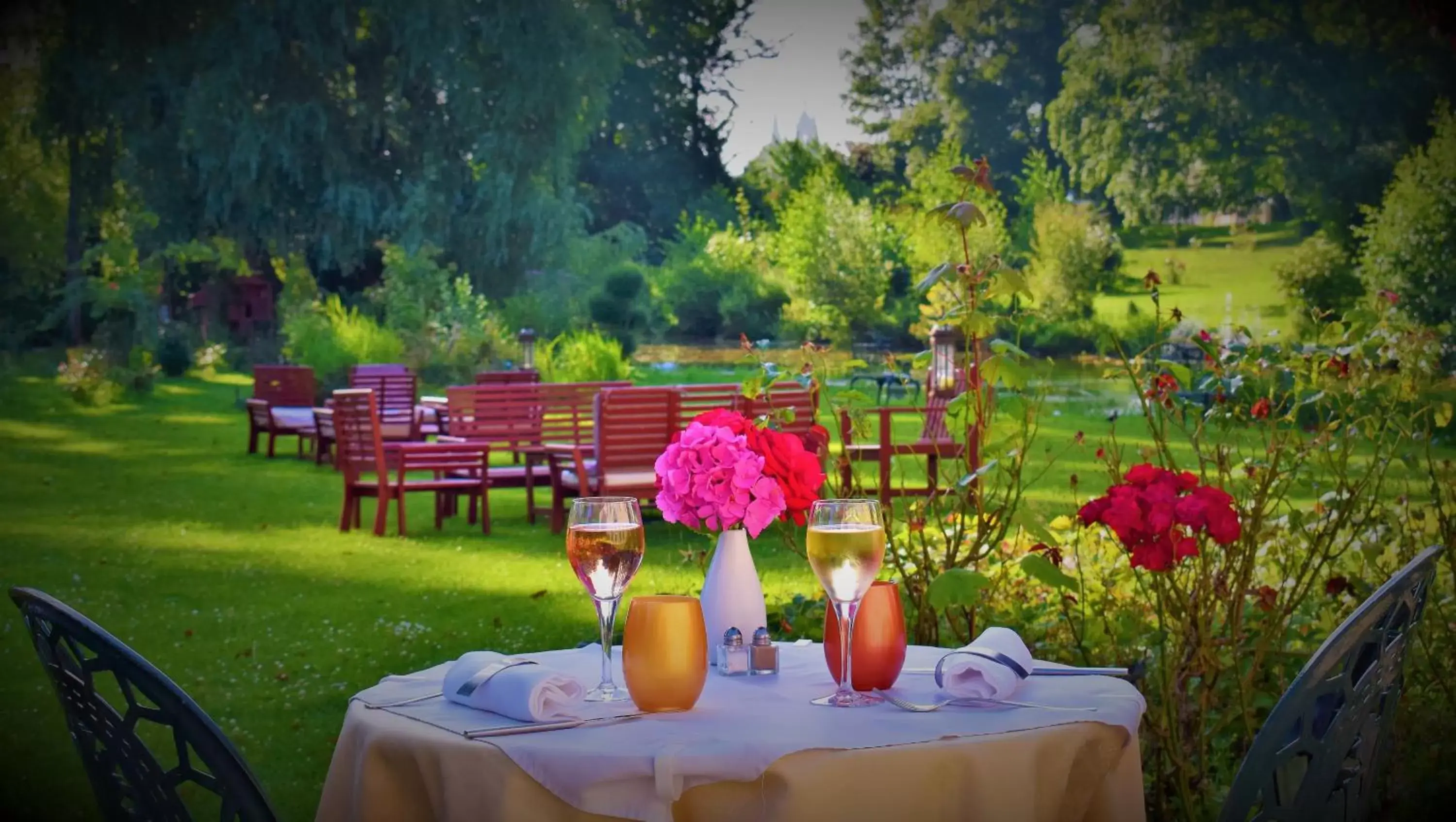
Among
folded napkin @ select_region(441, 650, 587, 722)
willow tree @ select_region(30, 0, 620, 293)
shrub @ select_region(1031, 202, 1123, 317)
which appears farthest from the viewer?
willow tree @ select_region(30, 0, 620, 293)

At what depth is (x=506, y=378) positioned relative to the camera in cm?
1027

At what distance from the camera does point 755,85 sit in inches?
442

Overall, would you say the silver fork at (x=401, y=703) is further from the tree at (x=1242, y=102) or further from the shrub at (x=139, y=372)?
the shrub at (x=139, y=372)

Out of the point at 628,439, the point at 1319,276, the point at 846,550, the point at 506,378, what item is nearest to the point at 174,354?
the point at 506,378

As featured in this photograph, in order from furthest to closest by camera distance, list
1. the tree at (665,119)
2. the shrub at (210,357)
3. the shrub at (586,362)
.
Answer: the shrub at (210,357), the shrub at (586,362), the tree at (665,119)

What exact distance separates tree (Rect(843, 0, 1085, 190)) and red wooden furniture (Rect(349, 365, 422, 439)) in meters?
3.81

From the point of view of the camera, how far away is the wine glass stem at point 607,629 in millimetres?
1504

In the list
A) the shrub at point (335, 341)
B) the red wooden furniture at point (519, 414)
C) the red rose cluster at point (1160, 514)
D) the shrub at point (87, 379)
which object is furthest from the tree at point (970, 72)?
the red rose cluster at point (1160, 514)

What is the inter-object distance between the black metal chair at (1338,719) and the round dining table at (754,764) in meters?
0.14

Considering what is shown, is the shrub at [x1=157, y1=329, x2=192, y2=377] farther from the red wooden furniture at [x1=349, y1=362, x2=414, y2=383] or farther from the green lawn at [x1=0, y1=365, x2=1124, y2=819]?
the red wooden furniture at [x1=349, y1=362, x2=414, y2=383]

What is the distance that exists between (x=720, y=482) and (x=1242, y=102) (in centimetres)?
960

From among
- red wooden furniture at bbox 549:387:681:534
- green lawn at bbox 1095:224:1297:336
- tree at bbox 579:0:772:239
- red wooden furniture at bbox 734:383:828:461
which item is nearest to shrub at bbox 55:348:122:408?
tree at bbox 579:0:772:239

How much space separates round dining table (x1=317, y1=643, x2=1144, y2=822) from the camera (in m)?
1.32

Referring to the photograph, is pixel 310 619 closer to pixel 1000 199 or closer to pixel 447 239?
pixel 1000 199
